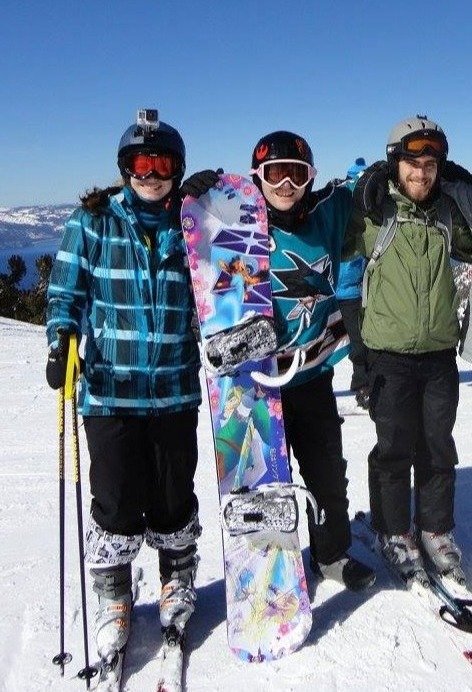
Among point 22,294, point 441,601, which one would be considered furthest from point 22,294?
Answer: point 441,601

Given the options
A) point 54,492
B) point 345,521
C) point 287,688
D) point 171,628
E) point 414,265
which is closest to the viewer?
point 287,688

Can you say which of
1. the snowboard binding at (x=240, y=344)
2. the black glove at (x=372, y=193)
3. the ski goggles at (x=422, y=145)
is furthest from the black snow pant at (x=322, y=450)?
the ski goggles at (x=422, y=145)

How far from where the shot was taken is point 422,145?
2.51m

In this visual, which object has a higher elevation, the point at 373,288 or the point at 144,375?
the point at 373,288

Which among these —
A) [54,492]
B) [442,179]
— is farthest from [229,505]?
[54,492]

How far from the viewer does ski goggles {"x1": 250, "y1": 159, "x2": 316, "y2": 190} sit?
2430 millimetres

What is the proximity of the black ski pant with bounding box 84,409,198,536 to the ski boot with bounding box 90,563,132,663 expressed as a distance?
0.68 ft

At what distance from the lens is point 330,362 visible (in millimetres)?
2590

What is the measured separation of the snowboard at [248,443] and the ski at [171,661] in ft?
0.68

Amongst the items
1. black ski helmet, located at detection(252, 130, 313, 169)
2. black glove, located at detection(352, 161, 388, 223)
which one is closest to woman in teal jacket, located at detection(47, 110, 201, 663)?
black ski helmet, located at detection(252, 130, 313, 169)

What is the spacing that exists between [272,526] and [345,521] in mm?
508

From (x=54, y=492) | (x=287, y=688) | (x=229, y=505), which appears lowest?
(x=287, y=688)

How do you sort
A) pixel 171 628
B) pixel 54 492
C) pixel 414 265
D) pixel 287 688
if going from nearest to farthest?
pixel 287 688
pixel 171 628
pixel 414 265
pixel 54 492

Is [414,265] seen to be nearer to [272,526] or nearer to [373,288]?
[373,288]
